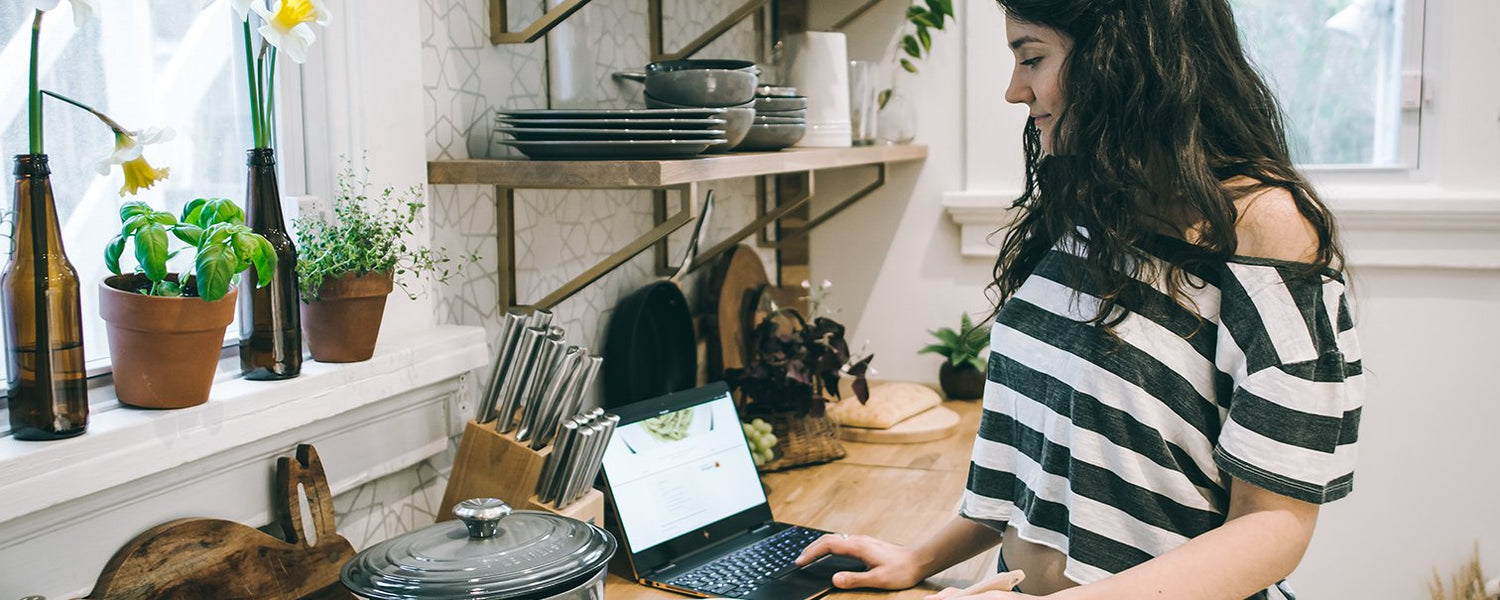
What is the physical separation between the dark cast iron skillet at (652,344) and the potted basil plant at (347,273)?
581mm

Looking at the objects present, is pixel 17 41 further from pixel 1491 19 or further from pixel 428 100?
pixel 1491 19

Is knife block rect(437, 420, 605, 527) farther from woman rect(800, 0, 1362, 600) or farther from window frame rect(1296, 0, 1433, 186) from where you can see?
window frame rect(1296, 0, 1433, 186)

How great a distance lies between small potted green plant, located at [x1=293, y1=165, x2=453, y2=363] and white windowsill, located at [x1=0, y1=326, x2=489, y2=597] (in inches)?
1.0

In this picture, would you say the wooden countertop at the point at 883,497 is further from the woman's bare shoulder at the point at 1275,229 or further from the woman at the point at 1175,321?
the woman's bare shoulder at the point at 1275,229

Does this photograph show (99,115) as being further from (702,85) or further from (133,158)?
(702,85)

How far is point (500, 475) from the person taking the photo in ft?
4.46

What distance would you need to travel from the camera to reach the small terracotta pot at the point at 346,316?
3.98ft

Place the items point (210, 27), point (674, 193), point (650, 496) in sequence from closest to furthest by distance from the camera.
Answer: point (210, 27) → point (650, 496) → point (674, 193)

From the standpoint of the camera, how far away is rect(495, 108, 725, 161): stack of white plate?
134cm

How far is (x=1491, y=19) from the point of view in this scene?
2.22m

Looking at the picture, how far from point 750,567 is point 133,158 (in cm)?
85

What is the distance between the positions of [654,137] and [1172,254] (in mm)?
576

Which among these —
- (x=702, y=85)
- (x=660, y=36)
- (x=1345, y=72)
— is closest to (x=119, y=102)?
(x=702, y=85)

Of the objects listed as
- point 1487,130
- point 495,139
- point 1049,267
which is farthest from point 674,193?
point 1487,130
